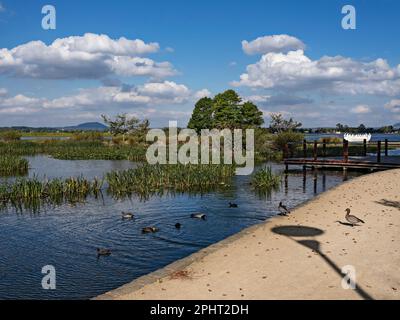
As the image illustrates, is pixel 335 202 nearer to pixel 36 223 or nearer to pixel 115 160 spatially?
pixel 36 223

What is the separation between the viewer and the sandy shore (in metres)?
7.62

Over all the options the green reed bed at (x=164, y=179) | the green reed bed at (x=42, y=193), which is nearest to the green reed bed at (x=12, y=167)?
the green reed bed at (x=164, y=179)

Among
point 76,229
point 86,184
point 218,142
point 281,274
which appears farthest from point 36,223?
point 218,142

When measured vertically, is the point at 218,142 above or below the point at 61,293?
above

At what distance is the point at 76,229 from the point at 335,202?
10940mm

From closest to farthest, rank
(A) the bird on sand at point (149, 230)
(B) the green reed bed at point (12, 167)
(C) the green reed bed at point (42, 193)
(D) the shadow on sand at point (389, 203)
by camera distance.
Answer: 1. (A) the bird on sand at point (149, 230)
2. (D) the shadow on sand at point (389, 203)
3. (C) the green reed bed at point (42, 193)
4. (B) the green reed bed at point (12, 167)

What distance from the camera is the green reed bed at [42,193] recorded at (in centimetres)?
2252

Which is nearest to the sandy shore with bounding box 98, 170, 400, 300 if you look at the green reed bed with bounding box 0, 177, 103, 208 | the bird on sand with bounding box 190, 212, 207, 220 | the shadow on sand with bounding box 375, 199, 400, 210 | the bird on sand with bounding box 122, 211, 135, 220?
the shadow on sand with bounding box 375, 199, 400, 210

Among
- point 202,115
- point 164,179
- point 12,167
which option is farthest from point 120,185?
point 202,115

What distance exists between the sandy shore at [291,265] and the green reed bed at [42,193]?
13852 mm

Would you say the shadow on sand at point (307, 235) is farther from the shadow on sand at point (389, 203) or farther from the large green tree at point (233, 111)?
the large green tree at point (233, 111)

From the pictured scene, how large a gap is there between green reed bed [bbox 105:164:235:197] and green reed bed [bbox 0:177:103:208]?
166 centimetres
